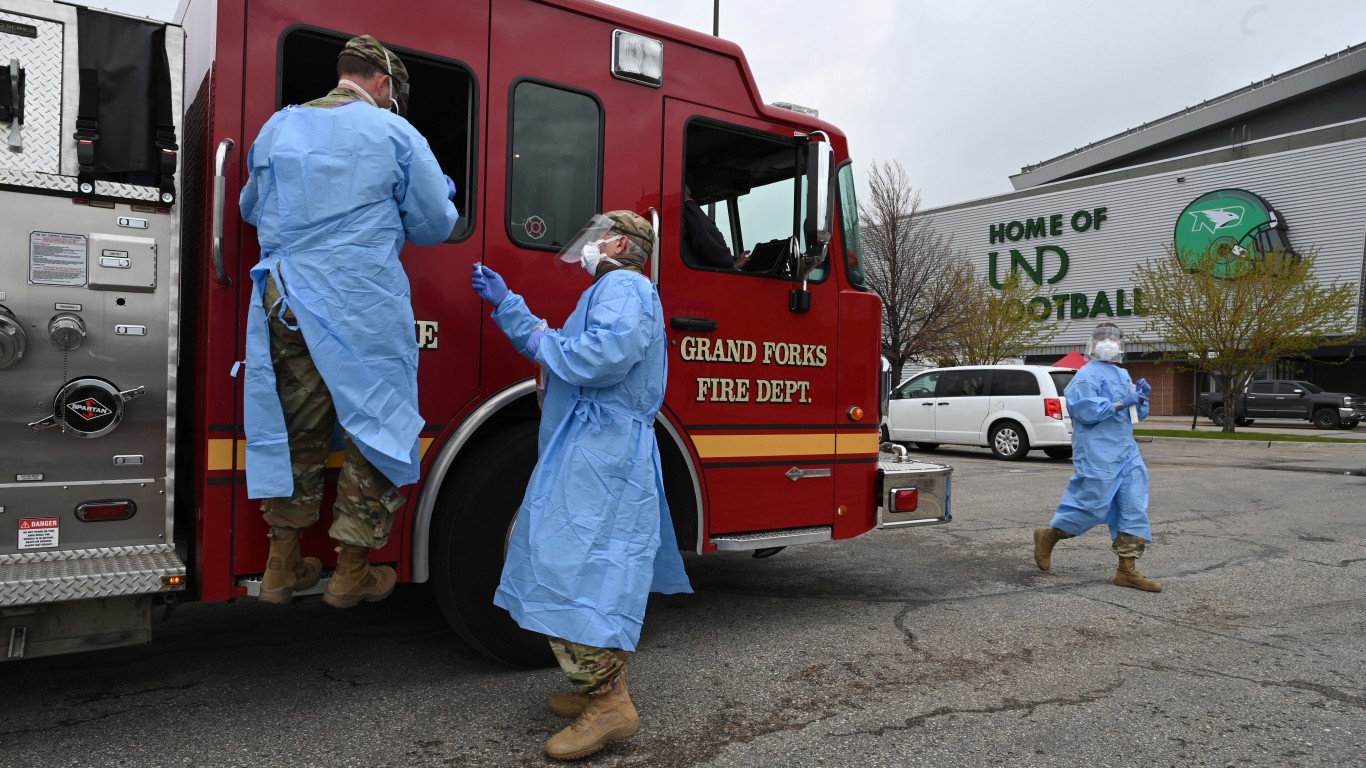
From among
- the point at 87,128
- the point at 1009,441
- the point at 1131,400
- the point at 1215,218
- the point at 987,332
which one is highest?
the point at 1215,218

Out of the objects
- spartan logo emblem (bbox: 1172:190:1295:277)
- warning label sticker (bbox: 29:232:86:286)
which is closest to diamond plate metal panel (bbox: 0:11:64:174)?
warning label sticker (bbox: 29:232:86:286)

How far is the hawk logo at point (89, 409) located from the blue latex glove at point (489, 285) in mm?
1266

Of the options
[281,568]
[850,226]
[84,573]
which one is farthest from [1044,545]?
[84,573]

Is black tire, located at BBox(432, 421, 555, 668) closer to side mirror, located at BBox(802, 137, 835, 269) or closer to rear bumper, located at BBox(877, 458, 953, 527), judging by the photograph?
side mirror, located at BBox(802, 137, 835, 269)

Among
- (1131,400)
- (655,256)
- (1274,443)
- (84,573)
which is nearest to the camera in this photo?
(84,573)

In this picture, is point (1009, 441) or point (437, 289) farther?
point (1009, 441)

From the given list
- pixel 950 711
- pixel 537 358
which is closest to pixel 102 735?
pixel 537 358

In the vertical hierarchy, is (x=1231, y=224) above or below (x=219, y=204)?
above

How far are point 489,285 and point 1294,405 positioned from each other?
32205mm

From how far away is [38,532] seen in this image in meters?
2.89

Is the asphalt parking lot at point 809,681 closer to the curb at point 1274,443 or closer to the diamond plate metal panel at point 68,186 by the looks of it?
the diamond plate metal panel at point 68,186

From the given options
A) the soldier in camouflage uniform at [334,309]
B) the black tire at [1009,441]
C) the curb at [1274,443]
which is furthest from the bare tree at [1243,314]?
the soldier in camouflage uniform at [334,309]

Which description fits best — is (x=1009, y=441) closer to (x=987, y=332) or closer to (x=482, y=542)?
(x=482, y=542)

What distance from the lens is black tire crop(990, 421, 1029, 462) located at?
14836 mm
